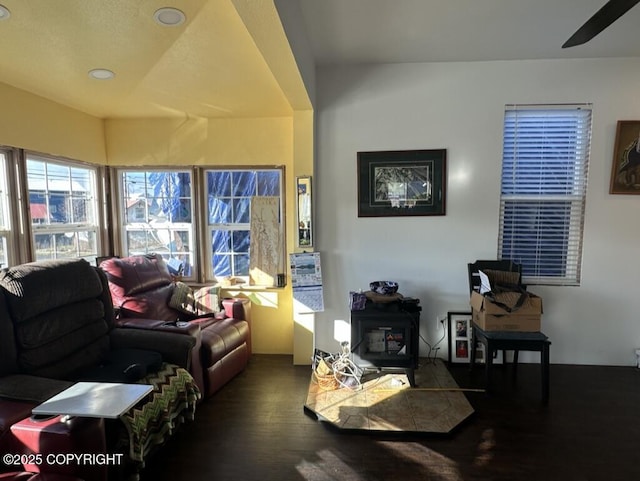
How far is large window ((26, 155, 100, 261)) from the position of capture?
9.27 feet

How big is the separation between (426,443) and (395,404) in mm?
395

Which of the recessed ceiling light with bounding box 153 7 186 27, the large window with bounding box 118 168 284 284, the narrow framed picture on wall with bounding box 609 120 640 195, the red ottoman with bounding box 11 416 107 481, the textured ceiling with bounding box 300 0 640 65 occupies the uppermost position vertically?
the textured ceiling with bounding box 300 0 640 65

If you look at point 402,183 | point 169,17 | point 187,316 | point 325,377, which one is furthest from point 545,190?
point 187,316

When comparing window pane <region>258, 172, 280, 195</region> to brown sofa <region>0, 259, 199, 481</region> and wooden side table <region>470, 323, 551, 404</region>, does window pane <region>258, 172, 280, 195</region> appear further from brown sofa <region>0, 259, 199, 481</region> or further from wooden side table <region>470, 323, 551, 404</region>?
wooden side table <region>470, 323, 551, 404</region>

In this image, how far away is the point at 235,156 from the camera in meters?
3.43

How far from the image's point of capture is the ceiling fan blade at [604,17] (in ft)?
5.25

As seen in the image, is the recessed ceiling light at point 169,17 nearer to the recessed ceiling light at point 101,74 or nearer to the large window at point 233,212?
the recessed ceiling light at point 101,74

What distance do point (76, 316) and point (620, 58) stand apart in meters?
4.65

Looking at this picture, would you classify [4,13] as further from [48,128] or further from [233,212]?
[233,212]

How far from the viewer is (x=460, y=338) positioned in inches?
123

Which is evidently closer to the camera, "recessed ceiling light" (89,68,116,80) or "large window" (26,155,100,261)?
"recessed ceiling light" (89,68,116,80)

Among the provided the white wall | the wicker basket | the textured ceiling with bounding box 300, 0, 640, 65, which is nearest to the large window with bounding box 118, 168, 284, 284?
the white wall

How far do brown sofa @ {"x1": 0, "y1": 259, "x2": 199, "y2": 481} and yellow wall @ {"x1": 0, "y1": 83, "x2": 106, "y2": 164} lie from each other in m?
1.26

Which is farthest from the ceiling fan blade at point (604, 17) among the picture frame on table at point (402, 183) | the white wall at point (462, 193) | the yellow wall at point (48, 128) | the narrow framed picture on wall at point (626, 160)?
the yellow wall at point (48, 128)
